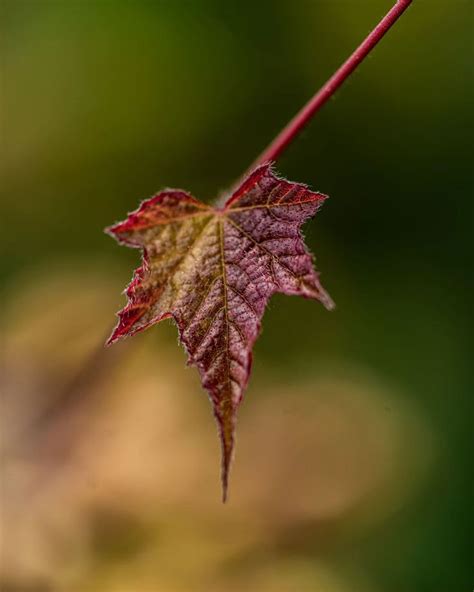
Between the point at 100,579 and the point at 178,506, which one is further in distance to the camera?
the point at 178,506

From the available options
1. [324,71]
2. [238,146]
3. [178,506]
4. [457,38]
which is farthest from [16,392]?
[457,38]

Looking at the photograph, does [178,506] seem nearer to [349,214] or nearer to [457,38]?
[349,214]

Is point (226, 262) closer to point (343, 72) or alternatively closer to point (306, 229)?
point (343, 72)

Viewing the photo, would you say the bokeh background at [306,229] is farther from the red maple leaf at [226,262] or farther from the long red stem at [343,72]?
the long red stem at [343,72]

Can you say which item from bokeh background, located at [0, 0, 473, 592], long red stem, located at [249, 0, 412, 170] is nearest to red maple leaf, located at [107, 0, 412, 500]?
long red stem, located at [249, 0, 412, 170]

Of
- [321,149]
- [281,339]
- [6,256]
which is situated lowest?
[6,256]

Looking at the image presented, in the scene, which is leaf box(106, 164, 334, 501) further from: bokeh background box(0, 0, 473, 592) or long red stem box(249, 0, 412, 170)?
bokeh background box(0, 0, 473, 592)

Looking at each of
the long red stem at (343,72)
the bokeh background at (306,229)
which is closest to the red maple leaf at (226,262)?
the long red stem at (343,72)
